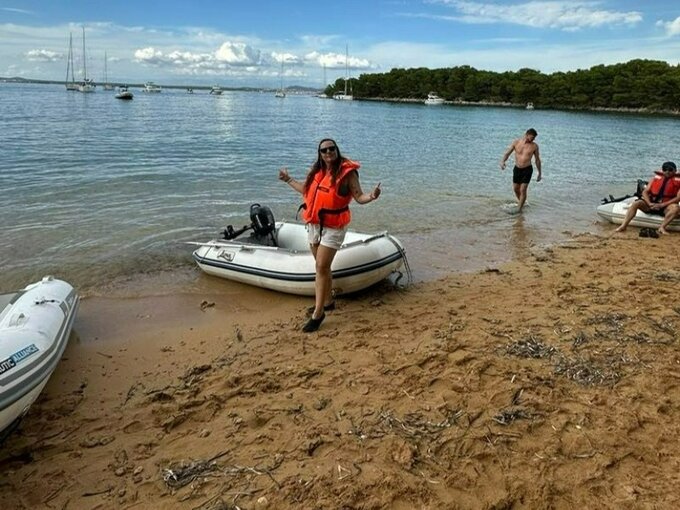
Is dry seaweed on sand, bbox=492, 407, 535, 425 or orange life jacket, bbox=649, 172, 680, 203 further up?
orange life jacket, bbox=649, 172, 680, 203

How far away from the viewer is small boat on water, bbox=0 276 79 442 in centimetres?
337

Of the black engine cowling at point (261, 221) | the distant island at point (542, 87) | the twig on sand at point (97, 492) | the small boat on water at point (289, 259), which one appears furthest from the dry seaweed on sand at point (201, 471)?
the distant island at point (542, 87)

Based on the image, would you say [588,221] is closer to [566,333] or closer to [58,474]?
[566,333]

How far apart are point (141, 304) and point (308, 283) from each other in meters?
2.12

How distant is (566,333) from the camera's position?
440 cm

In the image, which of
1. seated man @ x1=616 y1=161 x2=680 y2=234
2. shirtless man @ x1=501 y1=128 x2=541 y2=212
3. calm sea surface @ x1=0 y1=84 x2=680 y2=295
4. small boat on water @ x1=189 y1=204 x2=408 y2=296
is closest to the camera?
small boat on water @ x1=189 y1=204 x2=408 y2=296

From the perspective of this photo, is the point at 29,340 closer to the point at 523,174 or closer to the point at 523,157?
the point at 523,157

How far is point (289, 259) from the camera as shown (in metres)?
6.07

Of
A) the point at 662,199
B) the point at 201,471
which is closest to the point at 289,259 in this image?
the point at 201,471

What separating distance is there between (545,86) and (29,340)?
366 ft

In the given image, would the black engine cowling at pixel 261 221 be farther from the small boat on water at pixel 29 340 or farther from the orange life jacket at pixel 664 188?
the orange life jacket at pixel 664 188

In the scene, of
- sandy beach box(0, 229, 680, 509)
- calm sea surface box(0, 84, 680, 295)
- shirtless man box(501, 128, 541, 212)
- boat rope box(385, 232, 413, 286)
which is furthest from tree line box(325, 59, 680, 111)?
sandy beach box(0, 229, 680, 509)

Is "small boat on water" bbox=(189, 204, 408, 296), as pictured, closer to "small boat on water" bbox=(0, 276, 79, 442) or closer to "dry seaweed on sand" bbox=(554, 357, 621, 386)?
"small boat on water" bbox=(0, 276, 79, 442)

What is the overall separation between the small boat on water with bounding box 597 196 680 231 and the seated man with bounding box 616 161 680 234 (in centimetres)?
10
